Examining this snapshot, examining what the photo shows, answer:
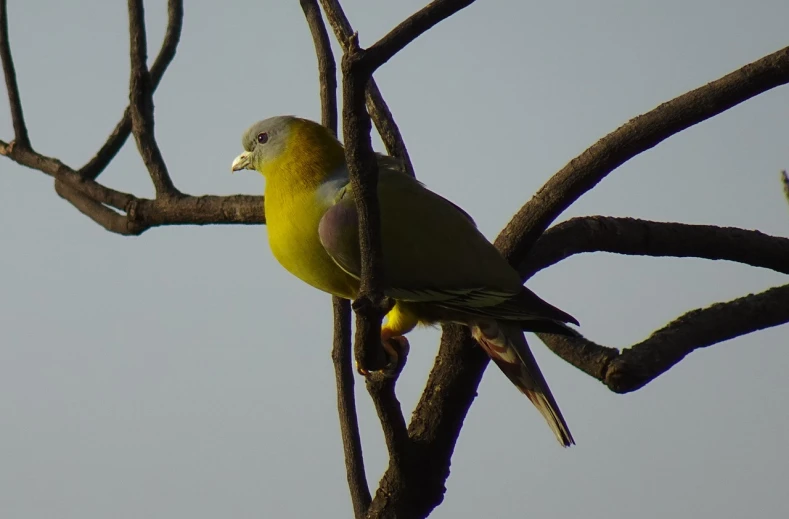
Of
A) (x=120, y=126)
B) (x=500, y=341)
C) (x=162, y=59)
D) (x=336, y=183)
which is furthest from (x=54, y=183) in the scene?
(x=500, y=341)

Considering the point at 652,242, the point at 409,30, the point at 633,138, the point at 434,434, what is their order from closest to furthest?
the point at 409,30 < the point at 434,434 < the point at 633,138 < the point at 652,242

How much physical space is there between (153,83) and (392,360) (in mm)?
1691

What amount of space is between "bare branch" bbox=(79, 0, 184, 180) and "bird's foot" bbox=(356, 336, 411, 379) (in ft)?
4.44

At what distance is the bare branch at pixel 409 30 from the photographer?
174 centimetres

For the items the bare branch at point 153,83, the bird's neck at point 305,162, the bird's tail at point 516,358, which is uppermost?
the bare branch at point 153,83

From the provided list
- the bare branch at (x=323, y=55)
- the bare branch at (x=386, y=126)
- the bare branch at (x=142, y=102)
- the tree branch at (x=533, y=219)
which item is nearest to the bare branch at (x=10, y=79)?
the bare branch at (x=142, y=102)

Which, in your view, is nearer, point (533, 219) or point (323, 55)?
point (533, 219)

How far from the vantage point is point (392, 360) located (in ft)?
7.46

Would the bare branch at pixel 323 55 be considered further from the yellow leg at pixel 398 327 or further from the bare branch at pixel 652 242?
the bare branch at pixel 652 242

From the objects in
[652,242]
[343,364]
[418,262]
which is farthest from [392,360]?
[652,242]

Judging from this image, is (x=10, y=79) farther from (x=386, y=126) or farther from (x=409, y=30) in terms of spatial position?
(x=409, y=30)

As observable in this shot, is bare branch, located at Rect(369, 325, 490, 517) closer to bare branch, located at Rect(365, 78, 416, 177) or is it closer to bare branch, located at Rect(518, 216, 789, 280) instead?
bare branch, located at Rect(518, 216, 789, 280)

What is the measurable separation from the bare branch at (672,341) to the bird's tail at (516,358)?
10 centimetres

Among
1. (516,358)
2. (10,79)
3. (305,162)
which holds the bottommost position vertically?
(516,358)
